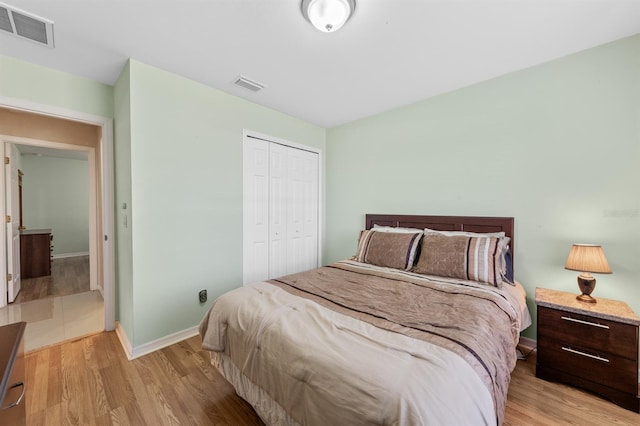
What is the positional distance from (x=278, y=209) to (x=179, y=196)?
123 cm

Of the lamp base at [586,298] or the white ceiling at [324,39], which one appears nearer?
the white ceiling at [324,39]

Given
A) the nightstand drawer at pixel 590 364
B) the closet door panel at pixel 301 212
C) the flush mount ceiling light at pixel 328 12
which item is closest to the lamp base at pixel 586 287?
the nightstand drawer at pixel 590 364

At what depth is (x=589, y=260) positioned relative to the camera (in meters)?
1.80

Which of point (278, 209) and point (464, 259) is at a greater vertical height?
point (278, 209)

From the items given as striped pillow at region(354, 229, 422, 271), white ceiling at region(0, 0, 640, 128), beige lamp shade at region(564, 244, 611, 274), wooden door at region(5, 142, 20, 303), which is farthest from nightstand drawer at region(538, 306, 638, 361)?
wooden door at region(5, 142, 20, 303)

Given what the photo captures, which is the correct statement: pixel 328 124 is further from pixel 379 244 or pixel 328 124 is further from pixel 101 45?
pixel 101 45

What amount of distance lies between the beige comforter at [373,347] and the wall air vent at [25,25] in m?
2.20

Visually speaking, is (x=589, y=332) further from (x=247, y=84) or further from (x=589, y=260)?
(x=247, y=84)

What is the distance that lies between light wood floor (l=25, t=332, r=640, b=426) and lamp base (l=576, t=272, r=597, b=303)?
617 mm

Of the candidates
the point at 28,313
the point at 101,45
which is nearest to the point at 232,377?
the point at 101,45

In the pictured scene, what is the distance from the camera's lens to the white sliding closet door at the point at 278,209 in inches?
120

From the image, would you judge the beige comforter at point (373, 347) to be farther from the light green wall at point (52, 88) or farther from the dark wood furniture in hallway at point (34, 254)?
the dark wood furniture in hallway at point (34, 254)

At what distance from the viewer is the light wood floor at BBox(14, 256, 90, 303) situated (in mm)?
3580

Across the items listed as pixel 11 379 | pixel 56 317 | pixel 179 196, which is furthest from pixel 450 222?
pixel 56 317
